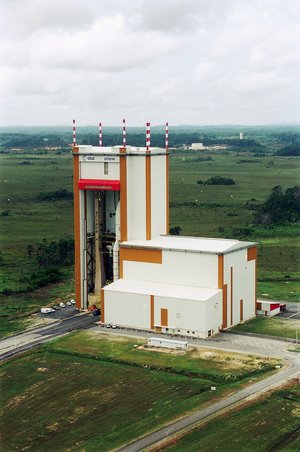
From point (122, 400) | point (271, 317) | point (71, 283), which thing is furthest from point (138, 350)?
point (71, 283)

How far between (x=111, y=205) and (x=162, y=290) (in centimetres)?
1076

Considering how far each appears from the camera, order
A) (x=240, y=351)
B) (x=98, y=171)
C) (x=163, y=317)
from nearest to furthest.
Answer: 1. (x=240, y=351)
2. (x=163, y=317)
3. (x=98, y=171)

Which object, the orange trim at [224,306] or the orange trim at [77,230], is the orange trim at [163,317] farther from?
the orange trim at [77,230]

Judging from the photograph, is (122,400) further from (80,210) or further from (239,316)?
(80,210)

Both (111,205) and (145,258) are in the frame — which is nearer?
(145,258)

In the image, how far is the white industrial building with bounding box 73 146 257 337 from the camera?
57406 mm

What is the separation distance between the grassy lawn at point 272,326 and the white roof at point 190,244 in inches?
215

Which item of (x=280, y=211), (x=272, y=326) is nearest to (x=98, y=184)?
(x=272, y=326)

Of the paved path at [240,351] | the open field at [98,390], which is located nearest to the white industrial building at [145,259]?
the paved path at [240,351]

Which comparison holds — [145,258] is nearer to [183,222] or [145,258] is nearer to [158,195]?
[158,195]

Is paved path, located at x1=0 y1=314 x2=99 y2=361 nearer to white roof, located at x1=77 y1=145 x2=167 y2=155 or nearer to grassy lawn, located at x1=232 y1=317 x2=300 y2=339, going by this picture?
grassy lawn, located at x1=232 y1=317 x2=300 y2=339

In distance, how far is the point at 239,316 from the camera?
197 feet

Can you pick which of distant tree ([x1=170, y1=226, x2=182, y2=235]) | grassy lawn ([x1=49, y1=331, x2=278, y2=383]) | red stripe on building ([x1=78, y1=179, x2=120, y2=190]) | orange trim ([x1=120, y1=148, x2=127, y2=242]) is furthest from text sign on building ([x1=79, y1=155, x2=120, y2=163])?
distant tree ([x1=170, y1=226, x2=182, y2=235])

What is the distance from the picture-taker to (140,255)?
61.2 metres
